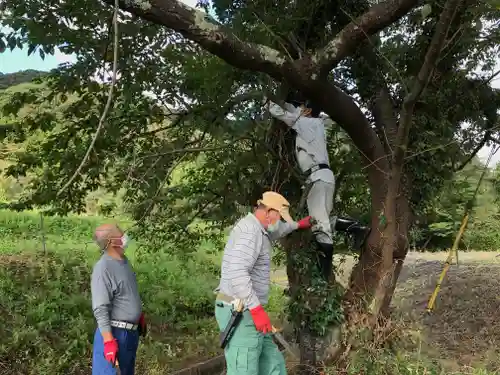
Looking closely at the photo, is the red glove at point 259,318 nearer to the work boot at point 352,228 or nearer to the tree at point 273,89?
the tree at point 273,89

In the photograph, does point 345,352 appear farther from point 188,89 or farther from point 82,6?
point 82,6

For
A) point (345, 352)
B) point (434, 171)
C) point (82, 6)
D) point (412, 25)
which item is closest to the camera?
point (345, 352)

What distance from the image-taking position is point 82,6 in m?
5.64

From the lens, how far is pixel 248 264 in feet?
13.2

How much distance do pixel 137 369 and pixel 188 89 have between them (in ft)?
12.1

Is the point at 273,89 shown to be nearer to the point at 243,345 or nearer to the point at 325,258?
the point at 325,258

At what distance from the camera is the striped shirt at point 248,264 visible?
3.99 metres

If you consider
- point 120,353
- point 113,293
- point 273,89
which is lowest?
point 120,353

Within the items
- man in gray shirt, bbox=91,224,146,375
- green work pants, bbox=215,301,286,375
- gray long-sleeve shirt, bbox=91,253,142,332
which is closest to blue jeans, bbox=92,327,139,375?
man in gray shirt, bbox=91,224,146,375

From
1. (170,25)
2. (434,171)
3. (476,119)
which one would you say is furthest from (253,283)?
(476,119)

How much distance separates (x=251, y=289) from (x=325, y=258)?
4.95 feet

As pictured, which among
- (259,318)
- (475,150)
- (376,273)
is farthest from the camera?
(475,150)

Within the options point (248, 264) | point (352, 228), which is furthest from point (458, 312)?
point (248, 264)

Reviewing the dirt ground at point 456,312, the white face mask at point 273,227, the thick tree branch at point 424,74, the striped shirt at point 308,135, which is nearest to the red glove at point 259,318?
the white face mask at point 273,227
